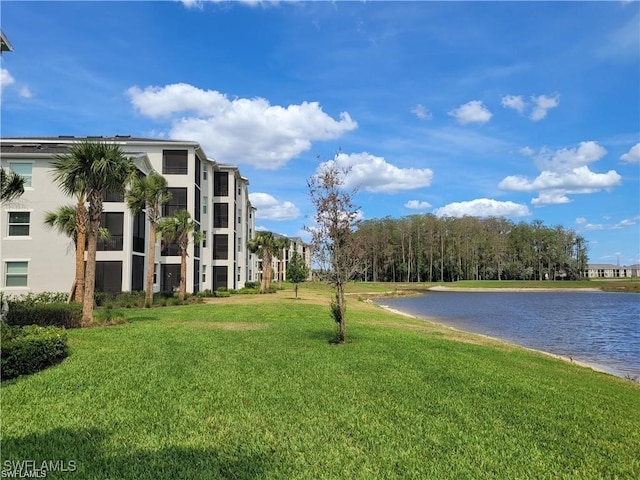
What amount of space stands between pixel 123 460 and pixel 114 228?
26.0 m

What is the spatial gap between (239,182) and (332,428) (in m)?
44.9

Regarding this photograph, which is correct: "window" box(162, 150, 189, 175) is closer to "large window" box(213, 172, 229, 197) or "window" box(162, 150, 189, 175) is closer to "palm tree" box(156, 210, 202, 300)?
"palm tree" box(156, 210, 202, 300)

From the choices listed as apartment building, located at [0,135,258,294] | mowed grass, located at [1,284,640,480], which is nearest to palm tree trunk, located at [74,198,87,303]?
apartment building, located at [0,135,258,294]

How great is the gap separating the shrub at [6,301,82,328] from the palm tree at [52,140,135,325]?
0.33m

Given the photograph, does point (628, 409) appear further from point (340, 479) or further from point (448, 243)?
point (448, 243)

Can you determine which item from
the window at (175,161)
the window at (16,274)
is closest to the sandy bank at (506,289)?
the window at (175,161)

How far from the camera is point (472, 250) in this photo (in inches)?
4026

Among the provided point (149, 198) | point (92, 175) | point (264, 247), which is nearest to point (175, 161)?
point (149, 198)

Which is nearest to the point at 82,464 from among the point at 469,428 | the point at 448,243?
the point at 469,428

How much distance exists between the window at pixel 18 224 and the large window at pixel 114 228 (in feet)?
12.8

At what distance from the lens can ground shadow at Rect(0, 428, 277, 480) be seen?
462cm

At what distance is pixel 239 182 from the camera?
49219mm

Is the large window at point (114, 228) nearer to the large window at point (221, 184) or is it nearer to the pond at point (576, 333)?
the large window at point (221, 184)

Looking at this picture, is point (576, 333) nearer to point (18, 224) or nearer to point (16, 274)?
point (16, 274)
